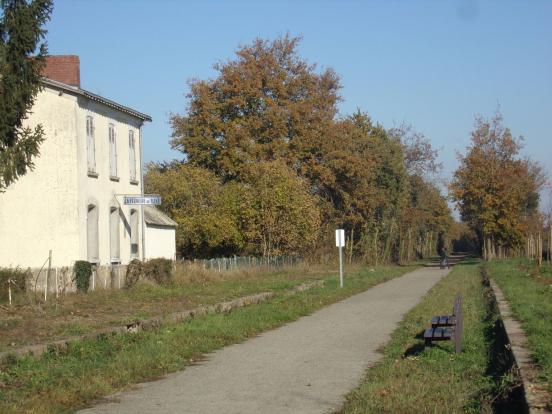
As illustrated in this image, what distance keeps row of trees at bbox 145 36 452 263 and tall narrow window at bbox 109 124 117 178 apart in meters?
14.0

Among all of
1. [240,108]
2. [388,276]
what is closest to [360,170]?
→ [240,108]

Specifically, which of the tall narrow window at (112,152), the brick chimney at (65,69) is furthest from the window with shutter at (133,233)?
the brick chimney at (65,69)

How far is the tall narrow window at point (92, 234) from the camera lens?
2723cm

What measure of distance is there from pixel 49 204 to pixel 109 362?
15237 millimetres

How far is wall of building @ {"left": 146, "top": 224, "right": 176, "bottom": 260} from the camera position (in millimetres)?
34469

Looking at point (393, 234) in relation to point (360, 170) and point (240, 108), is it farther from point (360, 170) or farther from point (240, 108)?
point (240, 108)

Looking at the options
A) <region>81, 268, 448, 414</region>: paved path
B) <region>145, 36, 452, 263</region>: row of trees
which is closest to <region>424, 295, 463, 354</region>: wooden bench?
<region>81, 268, 448, 414</region>: paved path

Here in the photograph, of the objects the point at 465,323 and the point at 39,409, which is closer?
the point at 39,409

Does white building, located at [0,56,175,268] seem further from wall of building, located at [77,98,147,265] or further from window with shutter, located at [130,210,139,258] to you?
window with shutter, located at [130,210,139,258]

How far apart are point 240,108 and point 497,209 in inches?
776

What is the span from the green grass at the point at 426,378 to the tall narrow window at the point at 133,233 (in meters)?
17.5

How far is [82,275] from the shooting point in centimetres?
2320

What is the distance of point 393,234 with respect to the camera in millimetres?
68750

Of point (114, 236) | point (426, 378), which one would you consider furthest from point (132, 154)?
point (426, 378)
